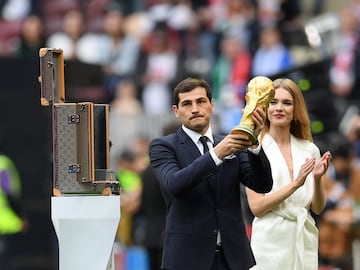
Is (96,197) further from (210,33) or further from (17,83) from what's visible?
(210,33)

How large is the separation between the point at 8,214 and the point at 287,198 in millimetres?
8381

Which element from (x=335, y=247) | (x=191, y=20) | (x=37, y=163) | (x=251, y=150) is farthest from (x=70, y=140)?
(x=191, y=20)

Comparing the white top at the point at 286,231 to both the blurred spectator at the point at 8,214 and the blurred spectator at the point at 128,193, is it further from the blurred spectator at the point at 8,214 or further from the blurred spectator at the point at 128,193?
the blurred spectator at the point at 8,214

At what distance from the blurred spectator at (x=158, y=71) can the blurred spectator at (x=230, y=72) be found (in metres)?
0.72

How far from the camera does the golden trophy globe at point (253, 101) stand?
963 centimetres

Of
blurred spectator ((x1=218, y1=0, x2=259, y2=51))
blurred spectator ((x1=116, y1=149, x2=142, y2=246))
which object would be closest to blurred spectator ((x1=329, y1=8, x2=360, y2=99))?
blurred spectator ((x1=218, y1=0, x2=259, y2=51))

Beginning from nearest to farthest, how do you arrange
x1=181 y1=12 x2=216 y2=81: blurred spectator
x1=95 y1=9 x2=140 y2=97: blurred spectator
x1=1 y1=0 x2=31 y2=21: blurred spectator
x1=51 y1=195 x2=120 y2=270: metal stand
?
x1=51 y1=195 x2=120 y2=270: metal stand, x1=181 y1=12 x2=216 y2=81: blurred spectator, x1=95 y1=9 x2=140 y2=97: blurred spectator, x1=1 y1=0 x2=31 y2=21: blurred spectator

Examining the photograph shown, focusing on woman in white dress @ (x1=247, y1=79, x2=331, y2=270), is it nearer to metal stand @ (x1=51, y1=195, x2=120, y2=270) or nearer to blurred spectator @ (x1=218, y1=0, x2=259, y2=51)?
metal stand @ (x1=51, y1=195, x2=120, y2=270)

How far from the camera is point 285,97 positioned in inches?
442

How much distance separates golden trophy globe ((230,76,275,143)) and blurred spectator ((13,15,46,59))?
47.5 ft

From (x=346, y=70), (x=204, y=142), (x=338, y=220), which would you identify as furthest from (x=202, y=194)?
(x=346, y=70)

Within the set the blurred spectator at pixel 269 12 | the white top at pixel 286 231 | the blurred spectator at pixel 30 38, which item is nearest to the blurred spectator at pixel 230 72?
the blurred spectator at pixel 269 12

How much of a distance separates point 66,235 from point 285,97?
2019 mm

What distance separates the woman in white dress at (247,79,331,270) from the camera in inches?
433
